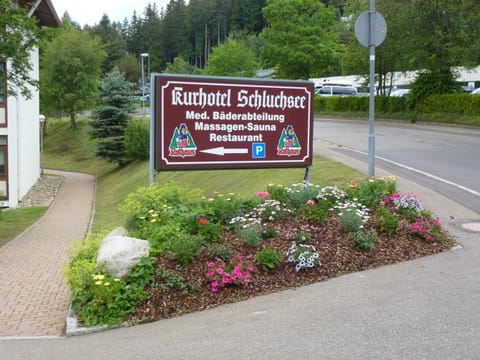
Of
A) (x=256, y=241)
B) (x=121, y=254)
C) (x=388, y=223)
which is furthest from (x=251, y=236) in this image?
(x=388, y=223)

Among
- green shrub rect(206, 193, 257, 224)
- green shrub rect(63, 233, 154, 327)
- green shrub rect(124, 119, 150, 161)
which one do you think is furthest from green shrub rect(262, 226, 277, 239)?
green shrub rect(124, 119, 150, 161)

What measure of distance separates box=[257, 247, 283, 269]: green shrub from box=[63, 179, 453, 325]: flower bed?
0.01 meters

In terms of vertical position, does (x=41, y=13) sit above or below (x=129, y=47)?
below

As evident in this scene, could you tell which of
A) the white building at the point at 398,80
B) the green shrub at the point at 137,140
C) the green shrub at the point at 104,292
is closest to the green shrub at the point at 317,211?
the green shrub at the point at 104,292

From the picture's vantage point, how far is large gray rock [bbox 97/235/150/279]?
21.2 ft

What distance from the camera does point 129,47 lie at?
431ft

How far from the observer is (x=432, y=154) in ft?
59.3

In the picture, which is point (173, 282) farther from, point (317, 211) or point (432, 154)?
point (432, 154)

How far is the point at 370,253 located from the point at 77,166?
1611 inches

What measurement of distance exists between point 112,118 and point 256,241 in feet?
100

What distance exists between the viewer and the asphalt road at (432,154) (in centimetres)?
1231

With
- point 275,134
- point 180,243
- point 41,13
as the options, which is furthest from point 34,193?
point 180,243

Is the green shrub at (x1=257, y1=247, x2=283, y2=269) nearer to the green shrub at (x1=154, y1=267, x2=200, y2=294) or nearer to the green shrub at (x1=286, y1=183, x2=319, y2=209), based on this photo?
the green shrub at (x1=154, y1=267, x2=200, y2=294)

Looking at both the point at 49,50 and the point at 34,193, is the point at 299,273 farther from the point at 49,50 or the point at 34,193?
the point at 49,50
